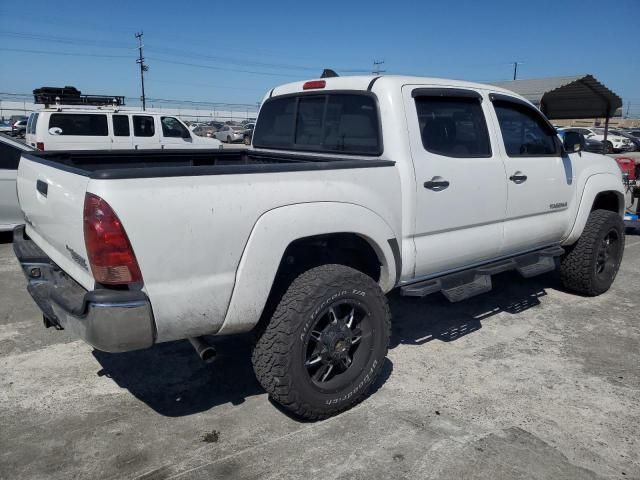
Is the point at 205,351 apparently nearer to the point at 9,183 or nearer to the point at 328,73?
the point at 328,73

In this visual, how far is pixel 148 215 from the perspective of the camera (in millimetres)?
2361

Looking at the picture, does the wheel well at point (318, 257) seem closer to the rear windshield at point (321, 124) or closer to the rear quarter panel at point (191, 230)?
the rear quarter panel at point (191, 230)

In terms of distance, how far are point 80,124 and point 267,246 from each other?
12300 millimetres

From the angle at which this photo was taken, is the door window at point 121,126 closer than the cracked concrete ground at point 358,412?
No

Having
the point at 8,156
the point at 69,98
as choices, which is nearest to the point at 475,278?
the point at 8,156

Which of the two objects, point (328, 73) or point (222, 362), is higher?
point (328, 73)

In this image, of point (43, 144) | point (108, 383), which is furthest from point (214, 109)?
point (108, 383)

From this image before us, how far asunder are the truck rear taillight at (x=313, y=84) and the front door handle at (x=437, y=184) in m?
1.19

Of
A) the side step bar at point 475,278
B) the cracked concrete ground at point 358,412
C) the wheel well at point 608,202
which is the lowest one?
the cracked concrete ground at point 358,412

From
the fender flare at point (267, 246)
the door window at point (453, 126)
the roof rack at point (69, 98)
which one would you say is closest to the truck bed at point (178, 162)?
the fender flare at point (267, 246)

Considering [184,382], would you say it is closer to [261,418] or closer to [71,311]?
[261,418]

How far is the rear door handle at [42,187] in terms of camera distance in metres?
2.93

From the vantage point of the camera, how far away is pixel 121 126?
13.6m

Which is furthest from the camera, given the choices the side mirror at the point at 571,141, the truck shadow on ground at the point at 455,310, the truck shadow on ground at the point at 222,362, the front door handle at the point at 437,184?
the side mirror at the point at 571,141
